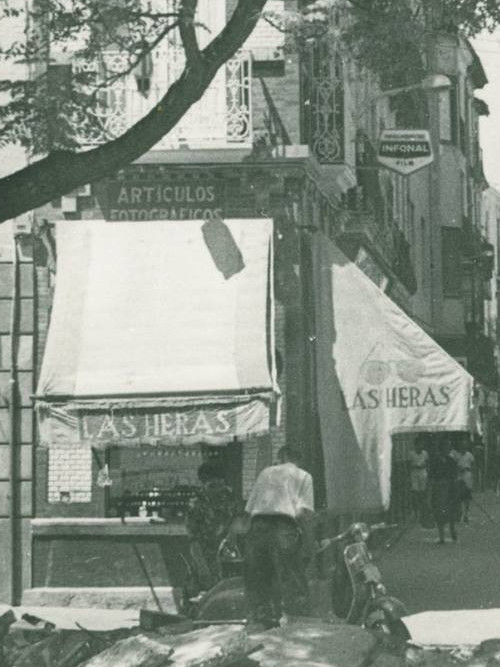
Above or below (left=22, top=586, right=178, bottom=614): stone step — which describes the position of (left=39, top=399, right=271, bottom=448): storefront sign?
A: above

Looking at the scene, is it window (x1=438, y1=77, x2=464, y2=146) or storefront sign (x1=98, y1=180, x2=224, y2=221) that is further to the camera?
window (x1=438, y1=77, x2=464, y2=146)

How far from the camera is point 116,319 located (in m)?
16.8

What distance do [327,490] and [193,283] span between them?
269 cm

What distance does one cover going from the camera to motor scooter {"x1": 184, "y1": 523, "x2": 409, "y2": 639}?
12609 millimetres

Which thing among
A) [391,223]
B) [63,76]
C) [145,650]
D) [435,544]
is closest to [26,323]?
[63,76]

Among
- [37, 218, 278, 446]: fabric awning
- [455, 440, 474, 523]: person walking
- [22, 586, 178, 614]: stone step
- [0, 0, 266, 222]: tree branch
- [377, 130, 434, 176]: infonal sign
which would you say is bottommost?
[22, 586, 178, 614]: stone step

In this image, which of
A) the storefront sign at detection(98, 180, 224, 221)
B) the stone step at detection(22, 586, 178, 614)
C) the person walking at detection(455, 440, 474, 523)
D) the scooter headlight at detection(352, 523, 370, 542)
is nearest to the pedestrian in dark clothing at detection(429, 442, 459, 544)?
the person walking at detection(455, 440, 474, 523)

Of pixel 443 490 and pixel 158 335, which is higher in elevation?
pixel 158 335

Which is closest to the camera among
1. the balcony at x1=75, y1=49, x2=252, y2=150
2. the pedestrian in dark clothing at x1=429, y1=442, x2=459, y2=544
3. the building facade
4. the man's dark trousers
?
the man's dark trousers

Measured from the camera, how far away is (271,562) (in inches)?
545

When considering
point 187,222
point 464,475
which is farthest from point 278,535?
point 464,475

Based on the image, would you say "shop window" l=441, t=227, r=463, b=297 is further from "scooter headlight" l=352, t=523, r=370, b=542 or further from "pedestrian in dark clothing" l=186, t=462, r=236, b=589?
"scooter headlight" l=352, t=523, r=370, b=542

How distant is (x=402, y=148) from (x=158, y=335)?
6786 mm

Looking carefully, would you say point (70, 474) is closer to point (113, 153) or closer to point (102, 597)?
point (102, 597)
